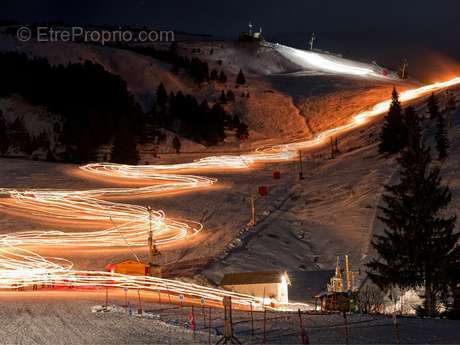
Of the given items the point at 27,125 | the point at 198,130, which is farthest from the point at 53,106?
the point at 198,130

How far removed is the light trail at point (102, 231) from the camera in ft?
89.4

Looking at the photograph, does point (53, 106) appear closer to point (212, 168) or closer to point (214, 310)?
point (212, 168)

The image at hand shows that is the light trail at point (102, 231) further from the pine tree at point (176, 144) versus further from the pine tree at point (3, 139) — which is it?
the pine tree at point (3, 139)

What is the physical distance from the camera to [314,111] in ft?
358

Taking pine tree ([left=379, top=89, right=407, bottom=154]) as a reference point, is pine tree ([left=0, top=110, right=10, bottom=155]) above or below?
above

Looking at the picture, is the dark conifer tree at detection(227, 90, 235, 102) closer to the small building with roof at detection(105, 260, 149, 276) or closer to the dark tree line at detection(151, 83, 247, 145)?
the dark tree line at detection(151, 83, 247, 145)

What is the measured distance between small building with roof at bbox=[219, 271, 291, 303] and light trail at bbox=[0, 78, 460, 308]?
256 cm

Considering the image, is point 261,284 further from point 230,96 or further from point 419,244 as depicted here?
point 230,96

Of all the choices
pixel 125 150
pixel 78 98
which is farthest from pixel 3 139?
pixel 78 98

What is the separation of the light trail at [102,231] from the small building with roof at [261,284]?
2.56 metres

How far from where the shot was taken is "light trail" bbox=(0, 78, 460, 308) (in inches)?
1072

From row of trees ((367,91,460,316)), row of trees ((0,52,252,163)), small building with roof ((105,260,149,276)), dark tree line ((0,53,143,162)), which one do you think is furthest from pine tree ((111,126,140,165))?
row of trees ((367,91,460,316))

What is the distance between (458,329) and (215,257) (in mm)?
19994

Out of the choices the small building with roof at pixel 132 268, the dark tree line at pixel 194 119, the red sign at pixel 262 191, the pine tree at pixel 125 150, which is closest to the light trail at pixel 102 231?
the small building with roof at pixel 132 268
